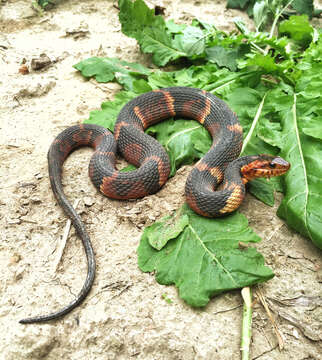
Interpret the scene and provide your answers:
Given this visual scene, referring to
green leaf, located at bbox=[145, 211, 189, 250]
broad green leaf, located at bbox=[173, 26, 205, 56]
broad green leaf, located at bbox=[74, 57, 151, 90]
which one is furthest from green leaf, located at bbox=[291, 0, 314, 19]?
green leaf, located at bbox=[145, 211, 189, 250]

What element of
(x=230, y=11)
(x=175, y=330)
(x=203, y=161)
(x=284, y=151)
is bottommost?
(x=175, y=330)

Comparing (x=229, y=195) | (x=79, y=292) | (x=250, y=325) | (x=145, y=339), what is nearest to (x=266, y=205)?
(x=229, y=195)

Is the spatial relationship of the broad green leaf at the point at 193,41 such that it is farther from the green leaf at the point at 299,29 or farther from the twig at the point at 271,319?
the twig at the point at 271,319

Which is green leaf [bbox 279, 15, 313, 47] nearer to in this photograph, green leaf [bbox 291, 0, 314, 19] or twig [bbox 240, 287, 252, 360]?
green leaf [bbox 291, 0, 314, 19]

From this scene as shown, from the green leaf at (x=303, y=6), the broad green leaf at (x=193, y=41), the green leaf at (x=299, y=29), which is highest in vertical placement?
the green leaf at (x=303, y=6)

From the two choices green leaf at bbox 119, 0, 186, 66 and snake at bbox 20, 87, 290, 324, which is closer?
snake at bbox 20, 87, 290, 324

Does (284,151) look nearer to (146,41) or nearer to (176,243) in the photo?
(176,243)

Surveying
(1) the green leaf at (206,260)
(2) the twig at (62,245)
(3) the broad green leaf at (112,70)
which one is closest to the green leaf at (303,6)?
(3) the broad green leaf at (112,70)
